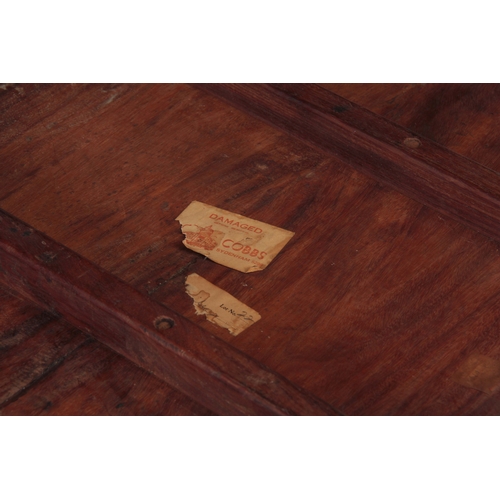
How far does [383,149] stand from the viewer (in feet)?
9.89

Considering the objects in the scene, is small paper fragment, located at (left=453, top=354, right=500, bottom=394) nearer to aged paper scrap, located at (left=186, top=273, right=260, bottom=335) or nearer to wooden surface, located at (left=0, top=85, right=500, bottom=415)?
wooden surface, located at (left=0, top=85, right=500, bottom=415)

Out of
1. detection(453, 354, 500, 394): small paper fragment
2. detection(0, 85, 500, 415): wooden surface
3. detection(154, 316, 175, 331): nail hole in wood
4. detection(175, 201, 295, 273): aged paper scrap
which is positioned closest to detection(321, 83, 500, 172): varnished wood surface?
detection(0, 85, 500, 415): wooden surface

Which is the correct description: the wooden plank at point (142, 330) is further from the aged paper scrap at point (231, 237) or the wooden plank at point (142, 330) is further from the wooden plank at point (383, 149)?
the wooden plank at point (383, 149)

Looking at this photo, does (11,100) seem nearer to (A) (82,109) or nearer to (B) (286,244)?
(A) (82,109)

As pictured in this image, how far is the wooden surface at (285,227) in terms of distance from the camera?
8.55 feet

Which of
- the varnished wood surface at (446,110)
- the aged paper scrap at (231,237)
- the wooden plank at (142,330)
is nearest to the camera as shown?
the wooden plank at (142,330)

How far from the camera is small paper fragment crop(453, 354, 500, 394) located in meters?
2.54

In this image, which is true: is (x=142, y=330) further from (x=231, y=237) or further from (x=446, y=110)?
(x=446, y=110)

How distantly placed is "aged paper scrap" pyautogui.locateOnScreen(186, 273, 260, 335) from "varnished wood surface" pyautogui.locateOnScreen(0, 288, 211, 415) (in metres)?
0.20

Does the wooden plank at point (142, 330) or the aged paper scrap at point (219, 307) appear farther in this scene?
the aged paper scrap at point (219, 307)

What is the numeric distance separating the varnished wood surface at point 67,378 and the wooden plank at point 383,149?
84cm

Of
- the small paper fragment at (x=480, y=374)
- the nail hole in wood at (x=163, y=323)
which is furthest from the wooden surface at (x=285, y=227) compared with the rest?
the nail hole in wood at (x=163, y=323)

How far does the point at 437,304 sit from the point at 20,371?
943 mm

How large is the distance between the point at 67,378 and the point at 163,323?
0.25 meters
